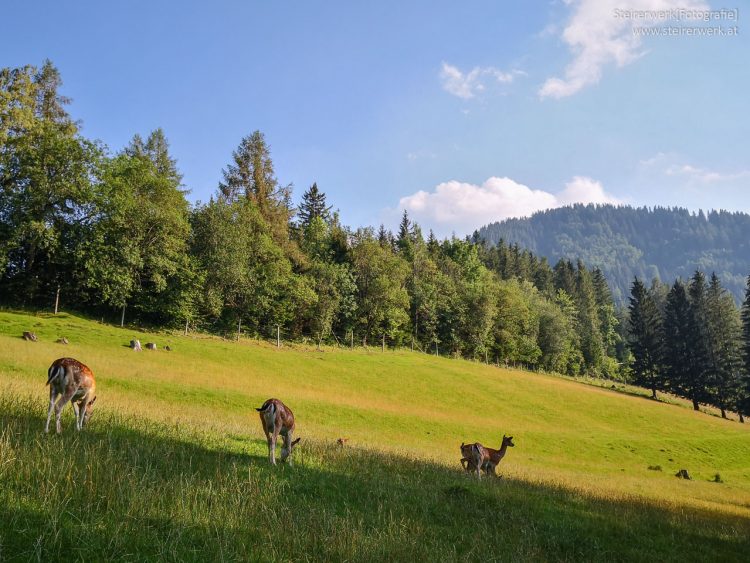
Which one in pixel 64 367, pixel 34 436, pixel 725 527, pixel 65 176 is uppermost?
pixel 65 176

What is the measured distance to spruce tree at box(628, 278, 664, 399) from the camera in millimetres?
92188

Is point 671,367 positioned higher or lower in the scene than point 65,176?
lower

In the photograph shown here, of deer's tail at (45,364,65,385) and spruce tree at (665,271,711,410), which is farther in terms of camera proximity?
spruce tree at (665,271,711,410)

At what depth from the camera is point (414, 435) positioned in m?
33.1

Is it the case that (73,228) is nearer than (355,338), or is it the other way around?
(73,228)

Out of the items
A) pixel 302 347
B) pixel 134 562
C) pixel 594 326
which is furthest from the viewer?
pixel 594 326

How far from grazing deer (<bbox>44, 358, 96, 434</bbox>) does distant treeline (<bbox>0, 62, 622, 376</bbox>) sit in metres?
44.9

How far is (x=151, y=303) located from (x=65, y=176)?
56.3ft

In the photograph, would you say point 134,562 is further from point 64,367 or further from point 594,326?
point 594,326

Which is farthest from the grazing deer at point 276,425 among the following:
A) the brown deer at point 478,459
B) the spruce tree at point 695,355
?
the spruce tree at point 695,355

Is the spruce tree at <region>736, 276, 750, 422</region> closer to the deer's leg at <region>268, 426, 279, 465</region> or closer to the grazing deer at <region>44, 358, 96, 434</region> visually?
the deer's leg at <region>268, 426, 279, 465</region>

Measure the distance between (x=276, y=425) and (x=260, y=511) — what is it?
4.70 metres

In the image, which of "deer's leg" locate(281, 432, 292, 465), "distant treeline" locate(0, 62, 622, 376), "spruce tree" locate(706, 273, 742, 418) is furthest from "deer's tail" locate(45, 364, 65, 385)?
"spruce tree" locate(706, 273, 742, 418)

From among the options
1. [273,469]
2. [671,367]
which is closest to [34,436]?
[273,469]
